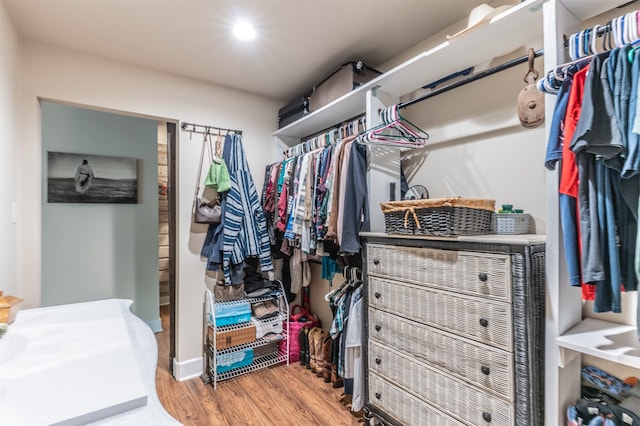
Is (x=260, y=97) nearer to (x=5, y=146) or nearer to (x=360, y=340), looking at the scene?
(x=5, y=146)

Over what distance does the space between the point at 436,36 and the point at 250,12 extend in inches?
44.5

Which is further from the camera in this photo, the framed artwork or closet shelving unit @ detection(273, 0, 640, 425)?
the framed artwork

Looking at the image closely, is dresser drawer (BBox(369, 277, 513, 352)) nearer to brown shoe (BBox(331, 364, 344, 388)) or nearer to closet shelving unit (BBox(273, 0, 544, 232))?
closet shelving unit (BBox(273, 0, 544, 232))

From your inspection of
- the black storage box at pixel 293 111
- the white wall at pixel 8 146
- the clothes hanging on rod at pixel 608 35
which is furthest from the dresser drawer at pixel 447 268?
the white wall at pixel 8 146

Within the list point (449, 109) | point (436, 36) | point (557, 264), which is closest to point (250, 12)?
point (436, 36)

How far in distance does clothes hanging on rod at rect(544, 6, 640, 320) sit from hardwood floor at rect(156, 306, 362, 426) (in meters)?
1.59

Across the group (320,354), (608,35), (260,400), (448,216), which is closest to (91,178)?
(260,400)

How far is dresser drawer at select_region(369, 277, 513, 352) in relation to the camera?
1.16 m

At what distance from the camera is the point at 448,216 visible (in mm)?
1310

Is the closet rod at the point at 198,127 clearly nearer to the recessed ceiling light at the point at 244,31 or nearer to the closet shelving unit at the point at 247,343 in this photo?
the recessed ceiling light at the point at 244,31

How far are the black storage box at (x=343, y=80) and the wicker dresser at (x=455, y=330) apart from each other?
3.61ft

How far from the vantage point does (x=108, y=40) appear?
2.03 meters

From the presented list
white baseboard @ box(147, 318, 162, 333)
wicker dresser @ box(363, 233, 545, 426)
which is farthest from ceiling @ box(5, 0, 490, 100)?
white baseboard @ box(147, 318, 162, 333)

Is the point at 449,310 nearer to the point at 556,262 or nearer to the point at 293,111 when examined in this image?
the point at 556,262
